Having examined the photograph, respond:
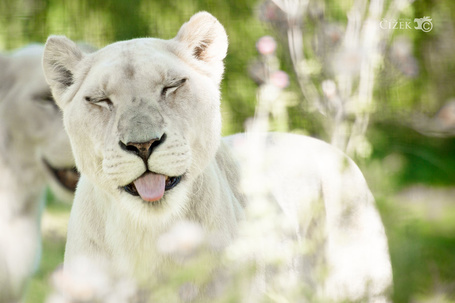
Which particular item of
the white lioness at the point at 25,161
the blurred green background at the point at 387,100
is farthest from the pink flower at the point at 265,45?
the white lioness at the point at 25,161

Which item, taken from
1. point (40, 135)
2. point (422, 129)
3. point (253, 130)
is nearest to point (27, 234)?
point (40, 135)

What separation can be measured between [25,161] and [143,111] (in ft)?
2.83

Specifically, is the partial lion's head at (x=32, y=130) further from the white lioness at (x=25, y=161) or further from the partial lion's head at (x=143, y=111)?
the partial lion's head at (x=143, y=111)

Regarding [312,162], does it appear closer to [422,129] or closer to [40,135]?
[422,129]

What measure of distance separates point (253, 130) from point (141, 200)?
0.69m

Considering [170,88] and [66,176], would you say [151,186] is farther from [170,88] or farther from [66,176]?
[66,176]

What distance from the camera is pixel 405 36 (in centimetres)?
238

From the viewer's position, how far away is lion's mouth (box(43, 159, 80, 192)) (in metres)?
2.04

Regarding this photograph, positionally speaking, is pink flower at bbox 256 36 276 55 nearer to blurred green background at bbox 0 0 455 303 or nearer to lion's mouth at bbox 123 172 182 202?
blurred green background at bbox 0 0 455 303

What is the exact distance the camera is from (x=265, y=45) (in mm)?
2273

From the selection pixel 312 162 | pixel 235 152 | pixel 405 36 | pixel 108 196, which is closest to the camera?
pixel 108 196

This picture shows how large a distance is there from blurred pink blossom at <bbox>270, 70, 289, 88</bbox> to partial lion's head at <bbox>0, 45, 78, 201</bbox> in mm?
791

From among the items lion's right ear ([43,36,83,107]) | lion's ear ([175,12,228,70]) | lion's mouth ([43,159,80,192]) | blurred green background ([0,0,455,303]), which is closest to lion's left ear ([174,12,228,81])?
lion's ear ([175,12,228,70])

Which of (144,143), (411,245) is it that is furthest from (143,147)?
(411,245)
